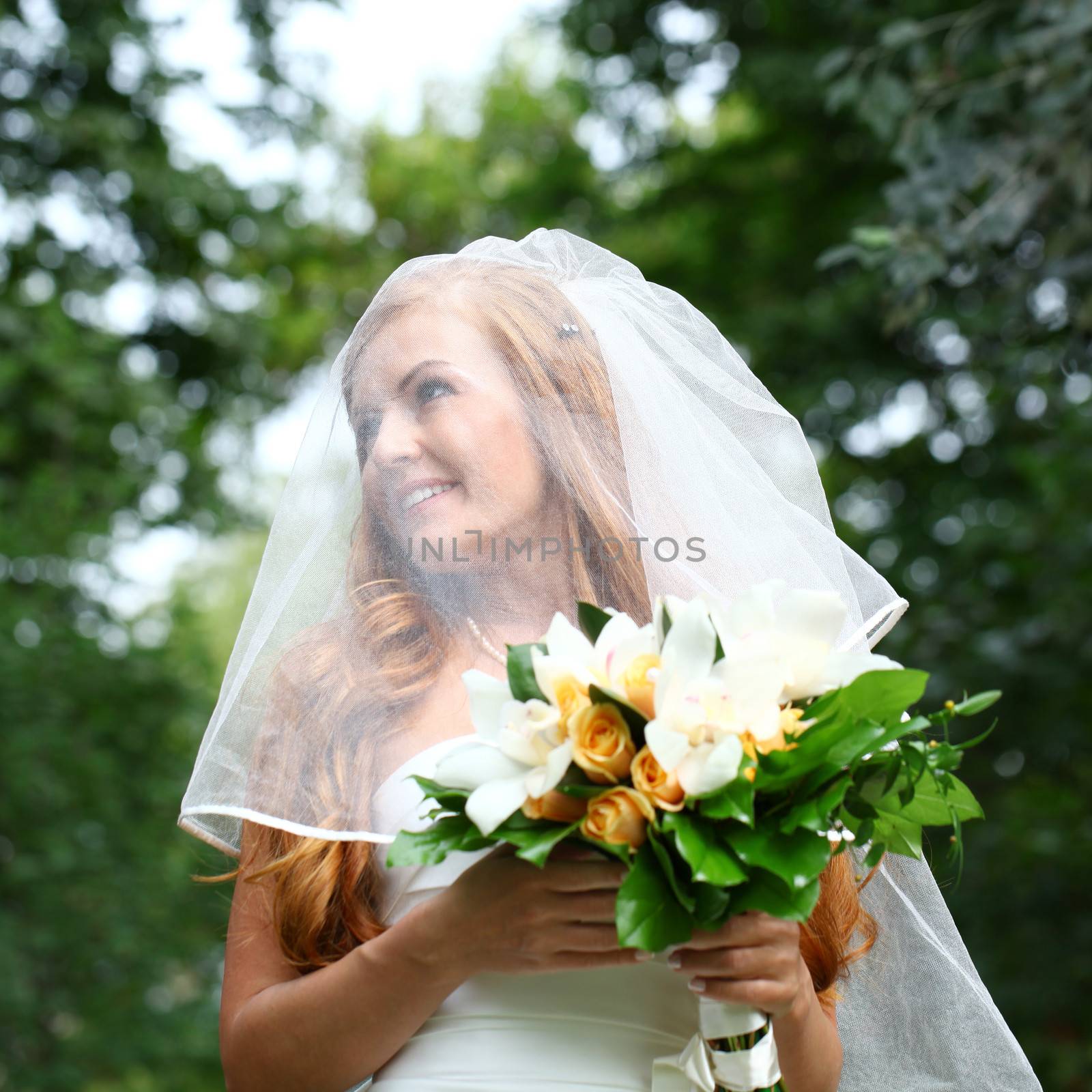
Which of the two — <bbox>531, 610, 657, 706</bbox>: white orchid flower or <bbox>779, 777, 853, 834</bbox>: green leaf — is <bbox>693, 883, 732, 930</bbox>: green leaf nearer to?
<bbox>779, 777, 853, 834</bbox>: green leaf

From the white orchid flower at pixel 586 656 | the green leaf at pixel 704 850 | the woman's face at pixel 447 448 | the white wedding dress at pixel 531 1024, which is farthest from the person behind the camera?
the woman's face at pixel 447 448

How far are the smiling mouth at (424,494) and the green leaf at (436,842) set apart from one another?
0.58m

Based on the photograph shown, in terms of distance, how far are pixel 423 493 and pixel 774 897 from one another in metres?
0.83

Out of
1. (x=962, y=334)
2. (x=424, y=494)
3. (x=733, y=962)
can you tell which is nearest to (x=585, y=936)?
(x=733, y=962)

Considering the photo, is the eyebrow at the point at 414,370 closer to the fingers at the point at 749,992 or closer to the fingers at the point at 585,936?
the fingers at the point at 585,936

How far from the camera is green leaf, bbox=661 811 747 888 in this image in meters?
1.32

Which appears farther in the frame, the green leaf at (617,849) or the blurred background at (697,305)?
the blurred background at (697,305)

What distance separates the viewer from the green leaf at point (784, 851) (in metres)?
1.34

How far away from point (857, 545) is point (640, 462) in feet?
15.2

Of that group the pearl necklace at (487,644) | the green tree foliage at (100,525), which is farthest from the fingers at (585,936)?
the green tree foliage at (100,525)

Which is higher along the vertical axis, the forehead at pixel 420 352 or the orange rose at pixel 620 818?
the forehead at pixel 420 352

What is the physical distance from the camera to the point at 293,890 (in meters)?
1.77

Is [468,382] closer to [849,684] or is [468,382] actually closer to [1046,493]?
[849,684]

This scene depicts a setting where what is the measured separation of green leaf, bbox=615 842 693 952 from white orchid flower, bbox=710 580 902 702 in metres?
0.26
